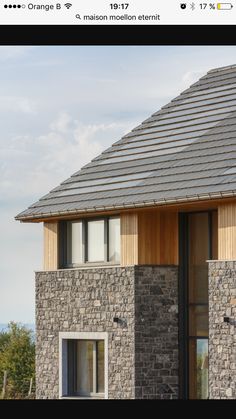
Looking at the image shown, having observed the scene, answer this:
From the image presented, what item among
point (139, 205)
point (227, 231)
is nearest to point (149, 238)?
point (139, 205)

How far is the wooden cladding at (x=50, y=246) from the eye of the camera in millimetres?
23312

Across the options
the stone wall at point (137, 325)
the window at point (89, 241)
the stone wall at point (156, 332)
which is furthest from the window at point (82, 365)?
the window at point (89, 241)

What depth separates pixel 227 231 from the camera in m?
19.0

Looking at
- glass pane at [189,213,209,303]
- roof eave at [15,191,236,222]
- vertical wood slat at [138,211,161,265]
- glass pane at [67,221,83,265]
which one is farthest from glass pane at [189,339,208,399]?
glass pane at [67,221,83,265]

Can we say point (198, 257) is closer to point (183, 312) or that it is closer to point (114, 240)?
point (183, 312)

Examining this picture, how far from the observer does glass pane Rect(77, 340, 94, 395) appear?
22.4 meters

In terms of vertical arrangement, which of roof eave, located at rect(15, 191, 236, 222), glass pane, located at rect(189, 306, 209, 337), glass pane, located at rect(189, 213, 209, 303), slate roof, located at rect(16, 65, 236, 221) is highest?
slate roof, located at rect(16, 65, 236, 221)

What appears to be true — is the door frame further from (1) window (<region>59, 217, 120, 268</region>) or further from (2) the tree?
(2) the tree

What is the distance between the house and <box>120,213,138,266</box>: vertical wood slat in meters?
0.02

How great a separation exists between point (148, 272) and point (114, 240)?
47.3 inches

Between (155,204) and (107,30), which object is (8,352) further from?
(107,30)

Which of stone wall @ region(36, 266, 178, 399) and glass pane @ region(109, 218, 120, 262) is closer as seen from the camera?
stone wall @ region(36, 266, 178, 399)

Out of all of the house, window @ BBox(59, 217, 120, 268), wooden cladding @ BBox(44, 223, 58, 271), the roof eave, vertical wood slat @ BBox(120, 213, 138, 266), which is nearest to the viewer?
the roof eave
